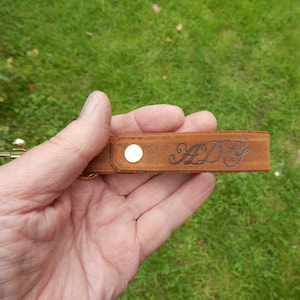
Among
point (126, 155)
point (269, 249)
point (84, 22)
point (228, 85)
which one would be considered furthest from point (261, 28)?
point (126, 155)

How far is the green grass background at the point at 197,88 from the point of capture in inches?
141

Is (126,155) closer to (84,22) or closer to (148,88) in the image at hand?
(148,88)

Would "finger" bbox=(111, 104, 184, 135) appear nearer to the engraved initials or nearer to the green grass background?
the engraved initials

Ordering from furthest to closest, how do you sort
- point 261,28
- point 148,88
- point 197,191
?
point 261,28, point 148,88, point 197,191

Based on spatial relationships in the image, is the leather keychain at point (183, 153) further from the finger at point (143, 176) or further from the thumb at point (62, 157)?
the finger at point (143, 176)

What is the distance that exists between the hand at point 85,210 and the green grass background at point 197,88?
1.04 m

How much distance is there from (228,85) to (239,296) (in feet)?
6.92

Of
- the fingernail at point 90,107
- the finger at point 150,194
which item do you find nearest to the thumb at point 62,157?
the fingernail at point 90,107

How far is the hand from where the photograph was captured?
2105 mm

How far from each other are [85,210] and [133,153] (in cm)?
54

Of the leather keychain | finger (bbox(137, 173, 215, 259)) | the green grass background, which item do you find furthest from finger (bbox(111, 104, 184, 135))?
the green grass background

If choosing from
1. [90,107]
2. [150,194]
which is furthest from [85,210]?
[90,107]

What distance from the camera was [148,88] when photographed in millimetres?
4039

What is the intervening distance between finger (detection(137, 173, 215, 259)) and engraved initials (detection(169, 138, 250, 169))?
0.43m
